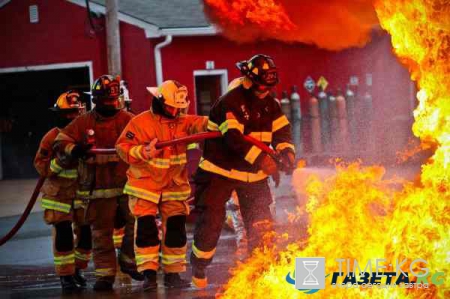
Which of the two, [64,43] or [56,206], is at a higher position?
[64,43]

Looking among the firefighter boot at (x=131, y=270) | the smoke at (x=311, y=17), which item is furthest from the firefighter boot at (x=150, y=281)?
the smoke at (x=311, y=17)

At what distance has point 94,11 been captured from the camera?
17062 millimetres

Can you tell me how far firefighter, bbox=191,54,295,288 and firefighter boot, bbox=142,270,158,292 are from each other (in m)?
0.37

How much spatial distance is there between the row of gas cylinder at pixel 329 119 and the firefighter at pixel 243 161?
1066cm

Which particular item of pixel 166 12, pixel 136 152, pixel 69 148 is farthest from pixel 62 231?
pixel 166 12

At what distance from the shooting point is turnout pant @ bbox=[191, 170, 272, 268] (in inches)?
284

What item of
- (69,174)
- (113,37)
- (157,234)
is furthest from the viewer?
(113,37)

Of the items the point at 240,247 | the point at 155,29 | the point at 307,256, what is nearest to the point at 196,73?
the point at 155,29

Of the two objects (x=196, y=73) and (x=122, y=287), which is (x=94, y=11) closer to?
(x=196, y=73)

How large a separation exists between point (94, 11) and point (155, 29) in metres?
1.42

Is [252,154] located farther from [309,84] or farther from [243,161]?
[309,84]

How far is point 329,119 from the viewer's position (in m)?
19.2

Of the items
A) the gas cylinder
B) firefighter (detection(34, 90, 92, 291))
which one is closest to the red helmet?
firefighter (detection(34, 90, 92, 291))

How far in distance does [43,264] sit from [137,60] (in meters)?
8.27
